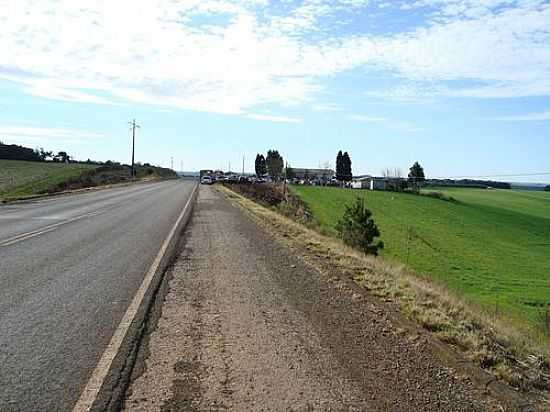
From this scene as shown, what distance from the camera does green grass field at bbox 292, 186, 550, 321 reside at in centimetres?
3042

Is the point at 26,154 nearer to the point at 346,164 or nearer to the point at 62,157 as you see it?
the point at 62,157

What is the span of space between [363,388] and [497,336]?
10.6ft

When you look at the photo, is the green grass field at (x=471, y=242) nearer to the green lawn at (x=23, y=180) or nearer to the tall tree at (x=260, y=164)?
the green lawn at (x=23, y=180)

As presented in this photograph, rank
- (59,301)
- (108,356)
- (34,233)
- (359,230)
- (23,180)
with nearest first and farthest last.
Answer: (108,356) < (59,301) < (34,233) < (359,230) < (23,180)

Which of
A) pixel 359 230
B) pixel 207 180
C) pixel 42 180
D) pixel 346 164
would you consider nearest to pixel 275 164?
pixel 346 164

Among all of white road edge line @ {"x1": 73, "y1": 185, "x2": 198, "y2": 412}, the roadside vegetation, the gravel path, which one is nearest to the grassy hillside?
the roadside vegetation

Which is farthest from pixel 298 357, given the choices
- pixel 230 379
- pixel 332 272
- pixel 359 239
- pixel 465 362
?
pixel 359 239

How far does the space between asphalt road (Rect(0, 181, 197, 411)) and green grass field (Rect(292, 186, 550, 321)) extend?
941cm

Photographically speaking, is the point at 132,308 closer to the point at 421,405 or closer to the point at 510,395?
the point at 421,405

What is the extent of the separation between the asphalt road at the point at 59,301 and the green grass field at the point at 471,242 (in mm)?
9414

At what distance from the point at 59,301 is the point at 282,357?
352 centimetres

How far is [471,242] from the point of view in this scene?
5038 cm

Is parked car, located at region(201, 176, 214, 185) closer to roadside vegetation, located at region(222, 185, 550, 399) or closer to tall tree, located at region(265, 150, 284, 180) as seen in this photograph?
tall tree, located at region(265, 150, 284, 180)

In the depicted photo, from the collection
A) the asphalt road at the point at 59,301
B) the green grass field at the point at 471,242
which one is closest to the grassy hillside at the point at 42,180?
the green grass field at the point at 471,242
